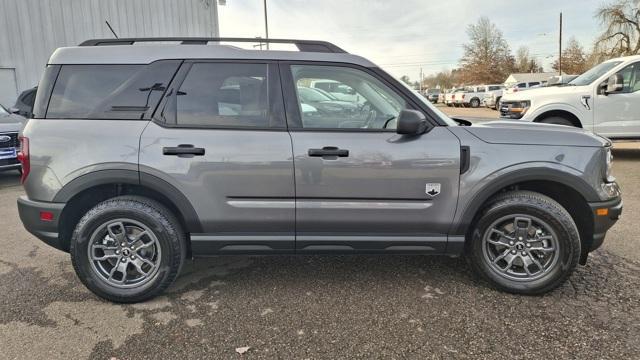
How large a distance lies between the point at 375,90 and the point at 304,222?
3.61ft

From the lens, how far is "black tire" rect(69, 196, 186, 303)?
324cm

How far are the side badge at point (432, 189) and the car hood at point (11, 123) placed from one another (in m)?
7.40

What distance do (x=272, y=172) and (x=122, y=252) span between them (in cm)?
127

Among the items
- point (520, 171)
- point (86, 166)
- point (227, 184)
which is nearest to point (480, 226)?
point (520, 171)

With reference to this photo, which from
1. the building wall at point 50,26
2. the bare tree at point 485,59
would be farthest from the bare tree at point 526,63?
the building wall at point 50,26

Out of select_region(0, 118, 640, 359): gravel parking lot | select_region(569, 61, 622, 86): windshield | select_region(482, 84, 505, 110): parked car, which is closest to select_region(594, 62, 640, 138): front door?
select_region(569, 61, 622, 86): windshield

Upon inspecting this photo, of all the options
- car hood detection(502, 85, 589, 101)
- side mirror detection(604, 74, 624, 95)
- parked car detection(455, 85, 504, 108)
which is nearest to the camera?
side mirror detection(604, 74, 624, 95)

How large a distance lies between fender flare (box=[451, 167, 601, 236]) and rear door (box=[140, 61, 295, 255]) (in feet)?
4.24

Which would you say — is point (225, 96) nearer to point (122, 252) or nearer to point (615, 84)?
point (122, 252)

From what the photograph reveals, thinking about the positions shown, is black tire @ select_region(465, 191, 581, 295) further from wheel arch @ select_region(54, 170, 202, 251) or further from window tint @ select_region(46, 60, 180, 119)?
window tint @ select_region(46, 60, 180, 119)

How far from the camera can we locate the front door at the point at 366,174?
3176mm

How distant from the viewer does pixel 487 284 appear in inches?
139

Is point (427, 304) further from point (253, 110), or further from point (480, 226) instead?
point (253, 110)

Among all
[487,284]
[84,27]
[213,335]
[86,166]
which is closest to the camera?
[213,335]
